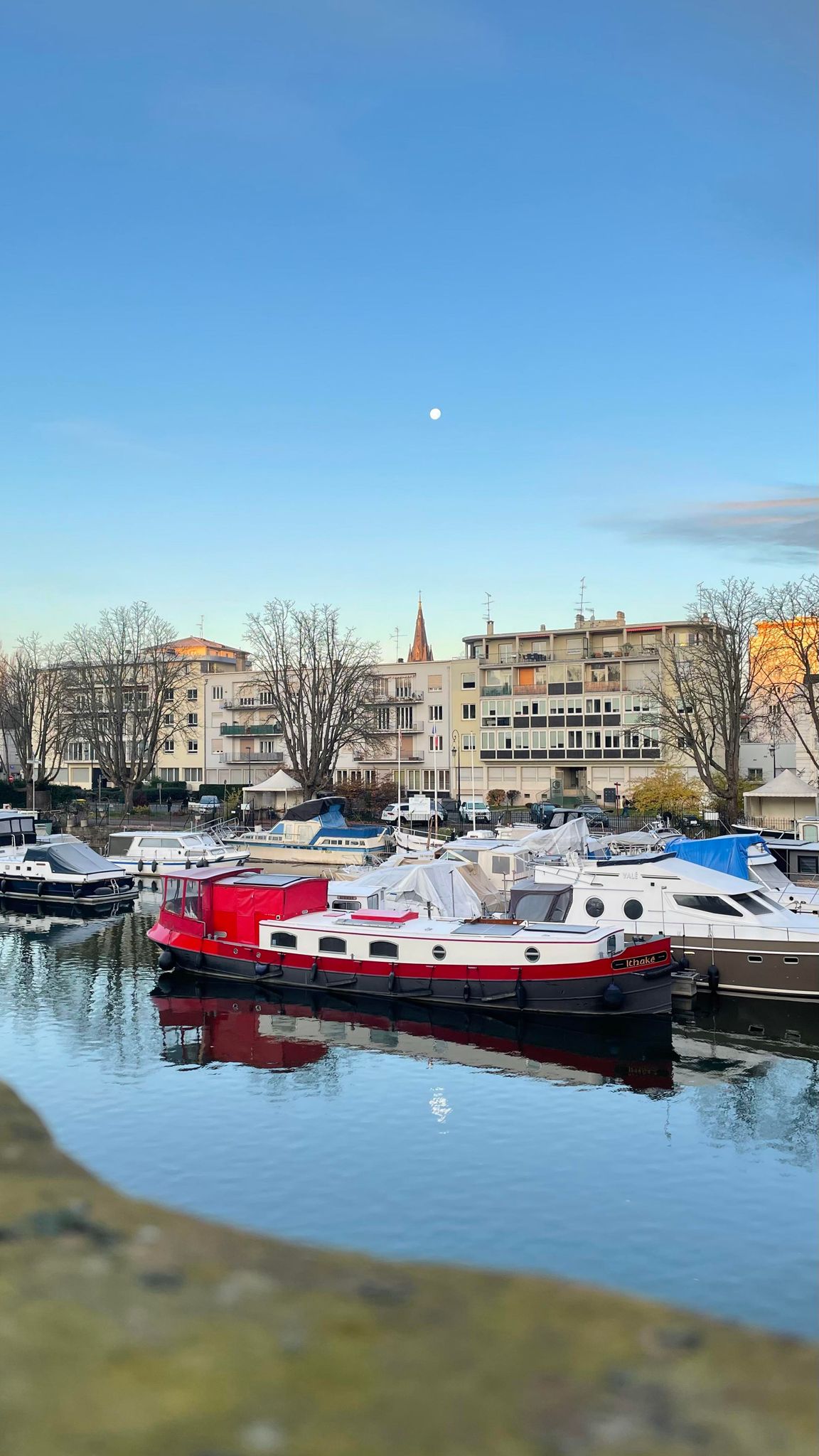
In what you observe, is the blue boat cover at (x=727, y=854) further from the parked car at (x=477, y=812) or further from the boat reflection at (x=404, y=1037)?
the parked car at (x=477, y=812)

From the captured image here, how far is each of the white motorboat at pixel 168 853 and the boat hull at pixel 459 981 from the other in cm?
2611

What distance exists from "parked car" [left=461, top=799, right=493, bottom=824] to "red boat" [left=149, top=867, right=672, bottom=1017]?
43.1 metres

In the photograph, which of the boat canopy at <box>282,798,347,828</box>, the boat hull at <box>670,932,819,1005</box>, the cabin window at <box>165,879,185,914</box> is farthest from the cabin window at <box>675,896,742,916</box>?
the boat canopy at <box>282,798,347,828</box>

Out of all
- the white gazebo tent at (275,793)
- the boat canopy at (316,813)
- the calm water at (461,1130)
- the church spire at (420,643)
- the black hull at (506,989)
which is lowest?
the calm water at (461,1130)

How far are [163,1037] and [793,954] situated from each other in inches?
715

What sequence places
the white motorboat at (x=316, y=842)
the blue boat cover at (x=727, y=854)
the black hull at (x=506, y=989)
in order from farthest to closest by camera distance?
the white motorboat at (x=316, y=842) < the blue boat cover at (x=727, y=854) < the black hull at (x=506, y=989)

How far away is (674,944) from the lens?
1394 inches

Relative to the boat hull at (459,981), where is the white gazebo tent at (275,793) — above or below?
above

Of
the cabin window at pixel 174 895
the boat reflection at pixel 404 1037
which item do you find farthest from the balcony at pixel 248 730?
the boat reflection at pixel 404 1037

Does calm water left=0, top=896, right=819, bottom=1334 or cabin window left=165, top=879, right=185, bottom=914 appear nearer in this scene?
calm water left=0, top=896, right=819, bottom=1334

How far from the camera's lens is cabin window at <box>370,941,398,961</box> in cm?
3501

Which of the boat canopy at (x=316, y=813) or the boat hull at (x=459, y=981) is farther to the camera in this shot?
the boat canopy at (x=316, y=813)

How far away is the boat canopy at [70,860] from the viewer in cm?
5725

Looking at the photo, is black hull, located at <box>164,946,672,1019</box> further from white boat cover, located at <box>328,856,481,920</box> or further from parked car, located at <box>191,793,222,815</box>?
parked car, located at <box>191,793,222,815</box>
